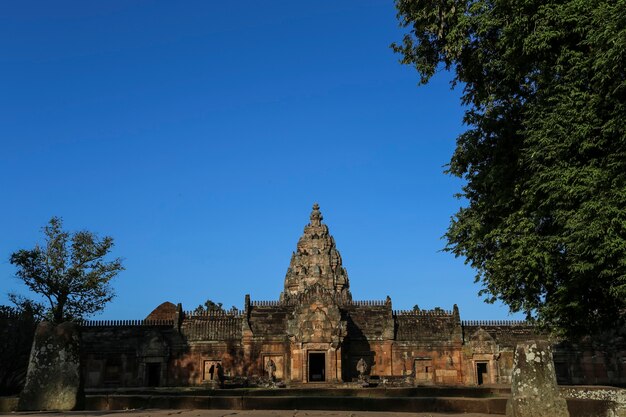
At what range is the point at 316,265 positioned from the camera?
50.5m

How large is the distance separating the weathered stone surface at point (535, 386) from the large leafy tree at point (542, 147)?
3.21 m

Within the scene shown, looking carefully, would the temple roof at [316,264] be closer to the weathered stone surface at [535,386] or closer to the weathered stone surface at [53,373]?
the weathered stone surface at [53,373]

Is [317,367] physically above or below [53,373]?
above

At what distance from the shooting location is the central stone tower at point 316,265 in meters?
49.8

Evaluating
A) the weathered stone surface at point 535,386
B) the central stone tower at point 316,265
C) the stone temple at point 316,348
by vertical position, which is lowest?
the weathered stone surface at point 535,386

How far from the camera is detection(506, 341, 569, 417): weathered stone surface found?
10227 mm

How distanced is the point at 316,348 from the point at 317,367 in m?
5.60

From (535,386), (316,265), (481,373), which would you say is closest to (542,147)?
(535,386)

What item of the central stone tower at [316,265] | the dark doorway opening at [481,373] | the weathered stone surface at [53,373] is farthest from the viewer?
the central stone tower at [316,265]

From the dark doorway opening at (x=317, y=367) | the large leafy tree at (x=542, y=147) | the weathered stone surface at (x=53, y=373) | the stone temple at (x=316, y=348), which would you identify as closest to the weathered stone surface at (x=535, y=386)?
the large leafy tree at (x=542, y=147)

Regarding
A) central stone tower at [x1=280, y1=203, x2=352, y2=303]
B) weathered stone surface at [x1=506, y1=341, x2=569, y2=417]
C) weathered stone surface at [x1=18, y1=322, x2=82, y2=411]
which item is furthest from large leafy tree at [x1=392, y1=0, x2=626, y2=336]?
central stone tower at [x1=280, y1=203, x2=352, y2=303]

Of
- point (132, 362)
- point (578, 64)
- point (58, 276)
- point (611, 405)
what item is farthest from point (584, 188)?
point (58, 276)

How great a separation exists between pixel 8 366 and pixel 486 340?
25290mm

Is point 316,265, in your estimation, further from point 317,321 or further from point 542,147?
point 542,147
